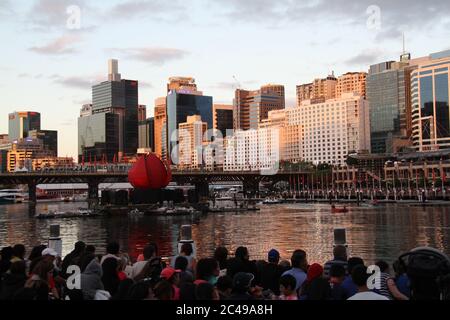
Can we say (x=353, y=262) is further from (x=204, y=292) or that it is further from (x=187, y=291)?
(x=204, y=292)

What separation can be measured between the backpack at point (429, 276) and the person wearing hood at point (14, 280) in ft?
25.2

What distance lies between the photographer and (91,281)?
13.1 meters

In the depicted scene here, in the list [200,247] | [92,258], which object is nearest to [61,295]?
[92,258]

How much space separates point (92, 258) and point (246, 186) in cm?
18301

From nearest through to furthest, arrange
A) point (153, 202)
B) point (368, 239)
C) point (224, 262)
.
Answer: point (224, 262) → point (368, 239) → point (153, 202)

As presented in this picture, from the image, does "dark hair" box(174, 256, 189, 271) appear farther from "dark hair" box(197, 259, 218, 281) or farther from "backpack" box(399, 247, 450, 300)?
"backpack" box(399, 247, 450, 300)

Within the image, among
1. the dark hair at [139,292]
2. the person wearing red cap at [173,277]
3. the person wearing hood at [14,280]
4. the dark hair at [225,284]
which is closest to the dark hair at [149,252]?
the person wearing red cap at [173,277]

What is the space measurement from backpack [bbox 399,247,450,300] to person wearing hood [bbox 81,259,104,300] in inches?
265

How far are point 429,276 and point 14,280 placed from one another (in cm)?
832

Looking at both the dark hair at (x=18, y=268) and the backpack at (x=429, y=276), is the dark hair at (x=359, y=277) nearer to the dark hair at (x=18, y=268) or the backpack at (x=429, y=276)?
the backpack at (x=429, y=276)

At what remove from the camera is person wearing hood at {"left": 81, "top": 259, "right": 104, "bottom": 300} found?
42.4 feet

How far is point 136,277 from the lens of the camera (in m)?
14.5

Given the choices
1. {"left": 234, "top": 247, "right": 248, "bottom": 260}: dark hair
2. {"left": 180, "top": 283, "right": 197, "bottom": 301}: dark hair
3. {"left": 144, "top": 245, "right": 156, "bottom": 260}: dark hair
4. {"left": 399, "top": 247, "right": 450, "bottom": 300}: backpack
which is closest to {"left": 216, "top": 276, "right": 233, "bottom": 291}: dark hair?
{"left": 180, "top": 283, "right": 197, "bottom": 301}: dark hair
